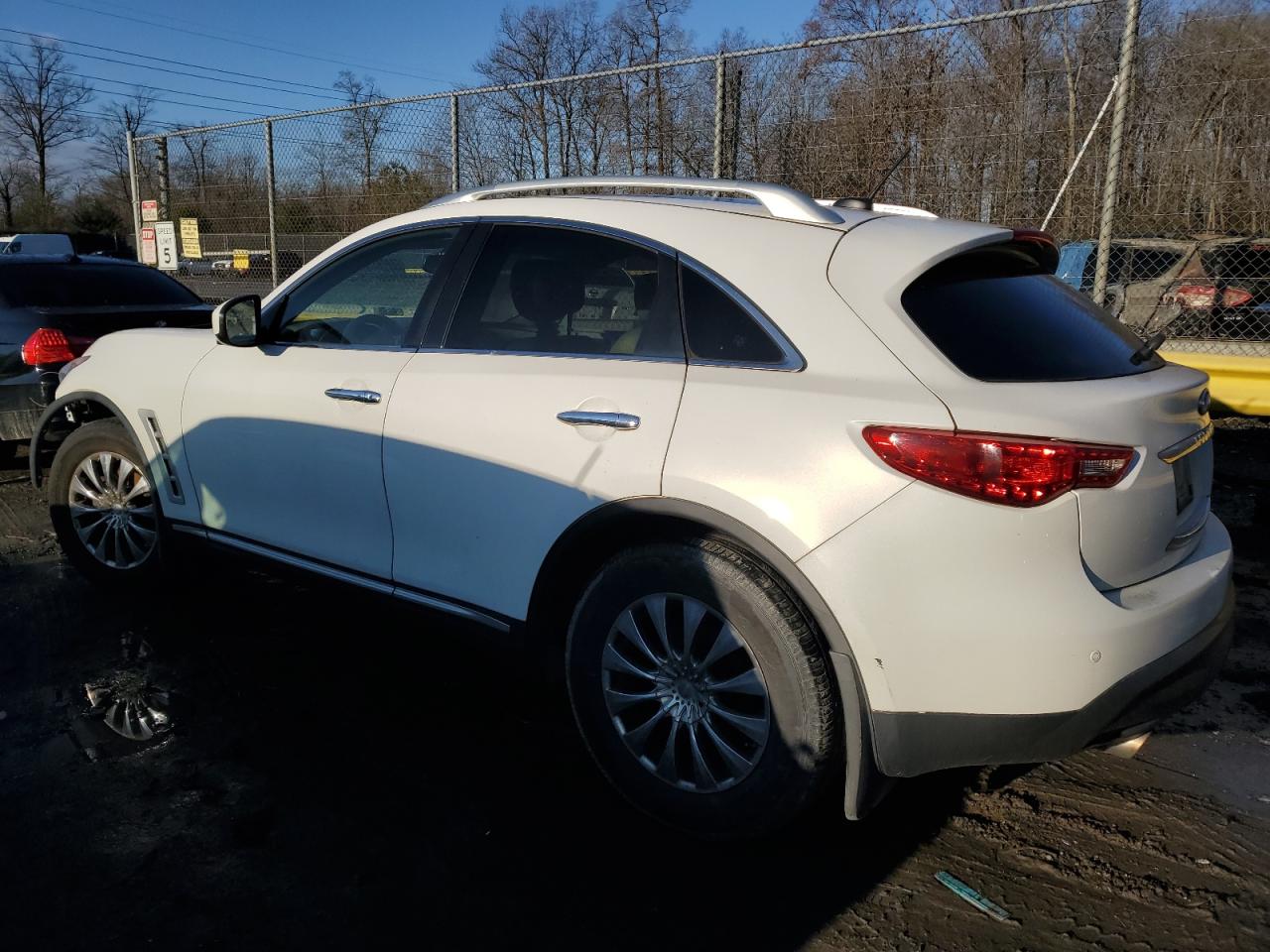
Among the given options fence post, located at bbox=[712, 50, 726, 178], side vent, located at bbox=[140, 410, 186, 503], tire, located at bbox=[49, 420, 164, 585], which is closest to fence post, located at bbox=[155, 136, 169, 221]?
fence post, located at bbox=[712, 50, 726, 178]

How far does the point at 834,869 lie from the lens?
2.69 meters

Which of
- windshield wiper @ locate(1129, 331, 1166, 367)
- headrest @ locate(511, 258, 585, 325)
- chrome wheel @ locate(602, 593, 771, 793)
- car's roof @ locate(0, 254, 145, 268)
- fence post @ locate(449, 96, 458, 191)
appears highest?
fence post @ locate(449, 96, 458, 191)

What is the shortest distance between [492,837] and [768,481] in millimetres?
1303

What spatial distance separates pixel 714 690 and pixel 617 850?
1.81 ft

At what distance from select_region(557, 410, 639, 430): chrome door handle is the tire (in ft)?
8.01

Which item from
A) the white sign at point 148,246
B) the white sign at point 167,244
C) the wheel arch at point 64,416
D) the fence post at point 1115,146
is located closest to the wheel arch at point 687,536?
the wheel arch at point 64,416

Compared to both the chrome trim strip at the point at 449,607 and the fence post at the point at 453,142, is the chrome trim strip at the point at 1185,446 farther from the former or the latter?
the fence post at the point at 453,142

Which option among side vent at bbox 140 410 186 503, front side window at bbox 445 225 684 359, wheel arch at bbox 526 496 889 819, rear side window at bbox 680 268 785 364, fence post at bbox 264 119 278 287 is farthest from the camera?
fence post at bbox 264 119 278 287

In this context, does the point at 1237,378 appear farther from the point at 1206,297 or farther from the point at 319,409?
the point at 319,409

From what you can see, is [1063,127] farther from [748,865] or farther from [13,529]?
[13,529]

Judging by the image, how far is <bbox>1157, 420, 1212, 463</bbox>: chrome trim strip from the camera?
247 cm

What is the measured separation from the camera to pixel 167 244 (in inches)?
473

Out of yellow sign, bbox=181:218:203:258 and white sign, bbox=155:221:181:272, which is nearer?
yellow sign, bbox=181:218:203:258

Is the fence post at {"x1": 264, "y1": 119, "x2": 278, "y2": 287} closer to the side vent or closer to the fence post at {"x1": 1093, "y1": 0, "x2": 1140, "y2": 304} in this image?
the side vent
